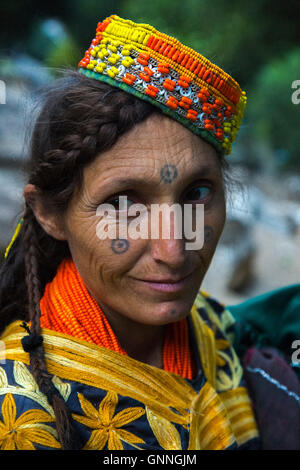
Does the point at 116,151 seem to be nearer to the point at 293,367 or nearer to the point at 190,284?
the point at 190,284

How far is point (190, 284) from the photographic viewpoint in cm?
156

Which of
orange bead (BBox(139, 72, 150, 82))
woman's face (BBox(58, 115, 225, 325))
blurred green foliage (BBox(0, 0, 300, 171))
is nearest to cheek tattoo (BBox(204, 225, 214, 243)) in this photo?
woman's face (BBox(58, 115, 225, 325))

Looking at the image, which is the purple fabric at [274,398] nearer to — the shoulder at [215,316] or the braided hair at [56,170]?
the shoulder at [215,316]

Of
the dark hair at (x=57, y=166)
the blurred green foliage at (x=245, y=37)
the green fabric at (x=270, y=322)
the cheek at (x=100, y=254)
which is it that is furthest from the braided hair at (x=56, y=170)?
the blurred green foliage at (x=245, y=37)

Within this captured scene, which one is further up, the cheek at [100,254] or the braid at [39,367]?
the cheek at [100,254]

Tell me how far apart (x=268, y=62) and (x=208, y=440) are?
915 centimetres

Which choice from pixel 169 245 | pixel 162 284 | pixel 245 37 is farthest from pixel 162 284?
pixel 245 37

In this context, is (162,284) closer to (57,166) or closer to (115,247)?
(115,247)

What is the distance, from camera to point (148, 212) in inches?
57.3

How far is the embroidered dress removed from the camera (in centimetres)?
135

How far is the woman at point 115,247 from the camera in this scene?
1416 millimetres

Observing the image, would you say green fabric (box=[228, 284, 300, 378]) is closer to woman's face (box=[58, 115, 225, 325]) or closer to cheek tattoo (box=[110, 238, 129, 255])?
woman's face (box=[58, 115, 225, 325])

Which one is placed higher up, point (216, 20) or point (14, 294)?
point (216, 20)
